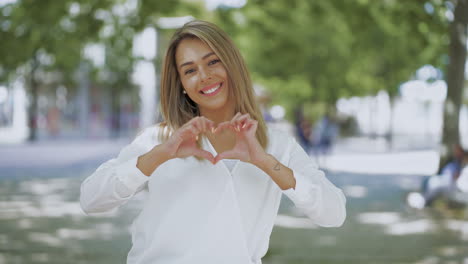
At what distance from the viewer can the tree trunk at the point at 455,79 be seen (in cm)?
1063

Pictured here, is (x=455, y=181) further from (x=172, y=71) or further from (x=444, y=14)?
(x=172, y=71)

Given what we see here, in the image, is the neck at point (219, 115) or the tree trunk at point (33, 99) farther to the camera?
the tree trunk at point (33, 99)

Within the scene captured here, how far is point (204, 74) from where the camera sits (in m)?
2.32

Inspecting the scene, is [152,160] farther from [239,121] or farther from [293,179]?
[293,179]

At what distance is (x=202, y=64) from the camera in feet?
7.68

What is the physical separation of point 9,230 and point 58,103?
1112 inches

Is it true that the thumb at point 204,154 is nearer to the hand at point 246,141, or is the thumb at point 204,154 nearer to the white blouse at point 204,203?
the hand at point 246,141

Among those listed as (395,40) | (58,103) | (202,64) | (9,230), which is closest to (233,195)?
(202,64)

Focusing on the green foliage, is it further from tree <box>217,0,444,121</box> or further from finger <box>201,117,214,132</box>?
finger <box>201,117,214,132</box>

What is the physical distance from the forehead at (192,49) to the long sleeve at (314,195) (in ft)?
1.80

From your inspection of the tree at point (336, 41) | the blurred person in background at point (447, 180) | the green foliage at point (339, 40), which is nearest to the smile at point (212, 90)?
the blurred person in background at point (447, 180)

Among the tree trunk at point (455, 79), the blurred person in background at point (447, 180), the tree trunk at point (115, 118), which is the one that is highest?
the tree trunk at point (455, 79)

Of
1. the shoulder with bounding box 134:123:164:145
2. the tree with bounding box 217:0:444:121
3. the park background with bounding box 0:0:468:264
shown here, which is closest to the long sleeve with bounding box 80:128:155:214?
the shoulder with bounding box 134:123:164:145

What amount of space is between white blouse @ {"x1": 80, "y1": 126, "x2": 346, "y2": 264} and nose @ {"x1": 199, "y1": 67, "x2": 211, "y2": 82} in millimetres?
242
